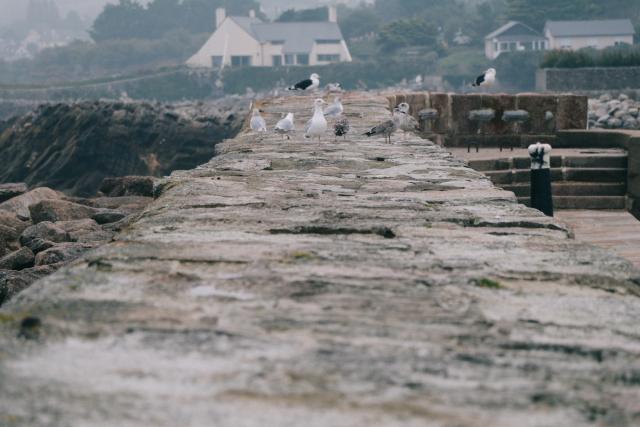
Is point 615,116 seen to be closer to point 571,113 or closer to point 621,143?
point 571,113

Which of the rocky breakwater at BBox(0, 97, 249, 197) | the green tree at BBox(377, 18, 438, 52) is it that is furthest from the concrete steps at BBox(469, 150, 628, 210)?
the green tree at BBox(377, 18, 438, 52)

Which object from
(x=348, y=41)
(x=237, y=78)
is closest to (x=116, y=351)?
(x=237, y=78)

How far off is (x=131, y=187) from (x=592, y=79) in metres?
23.7

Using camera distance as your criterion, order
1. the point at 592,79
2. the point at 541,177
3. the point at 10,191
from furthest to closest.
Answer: the point at 592,79
the point at 10,191
the point at 541,177

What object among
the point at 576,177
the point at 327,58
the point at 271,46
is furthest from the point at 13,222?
the point at 271,46

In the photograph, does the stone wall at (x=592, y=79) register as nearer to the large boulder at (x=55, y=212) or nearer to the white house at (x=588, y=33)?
the large boulder at (x=55, y=212)

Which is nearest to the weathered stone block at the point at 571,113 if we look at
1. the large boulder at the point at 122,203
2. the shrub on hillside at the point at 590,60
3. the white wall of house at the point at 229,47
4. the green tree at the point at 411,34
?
the large boulder at the point at 122,203

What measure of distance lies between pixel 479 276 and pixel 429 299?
1.10 feet

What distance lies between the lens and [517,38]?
3076 inches

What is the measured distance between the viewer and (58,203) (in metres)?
10.2

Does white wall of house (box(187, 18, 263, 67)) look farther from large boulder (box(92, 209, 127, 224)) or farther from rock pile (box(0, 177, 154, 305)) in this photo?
large boulder (box(92, 209, 127, 224))

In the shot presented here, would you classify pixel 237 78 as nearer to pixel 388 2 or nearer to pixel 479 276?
pixel 388 2

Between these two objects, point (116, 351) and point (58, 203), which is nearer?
point (116, 351)

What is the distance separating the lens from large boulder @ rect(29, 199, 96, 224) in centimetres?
996
